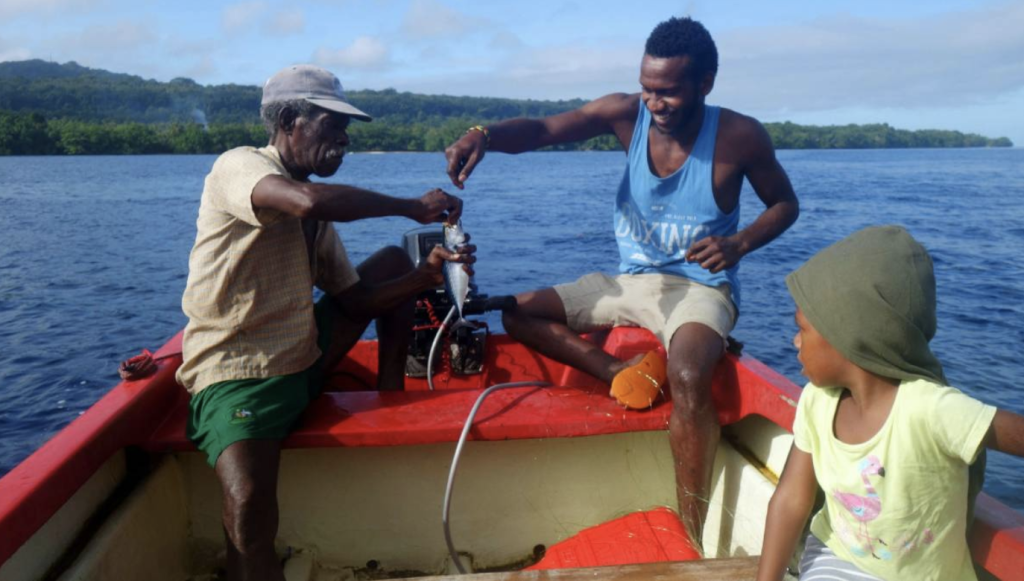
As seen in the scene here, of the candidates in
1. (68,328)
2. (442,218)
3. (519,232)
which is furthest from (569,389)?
(519,232)

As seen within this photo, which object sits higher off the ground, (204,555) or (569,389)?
(569,389)

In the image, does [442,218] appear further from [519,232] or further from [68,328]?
[519,232]

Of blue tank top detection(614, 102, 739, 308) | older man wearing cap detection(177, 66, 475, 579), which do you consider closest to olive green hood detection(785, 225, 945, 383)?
older man wearing cap detection(177, 66, 475, 579)

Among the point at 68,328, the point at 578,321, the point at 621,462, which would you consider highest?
the point at 578,321

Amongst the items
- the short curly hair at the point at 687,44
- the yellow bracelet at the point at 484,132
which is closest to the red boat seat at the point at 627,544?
the yellow bracelet at the point at 484,132

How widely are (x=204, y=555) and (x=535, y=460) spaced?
1.42 m

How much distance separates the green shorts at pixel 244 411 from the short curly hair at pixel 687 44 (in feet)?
7.24

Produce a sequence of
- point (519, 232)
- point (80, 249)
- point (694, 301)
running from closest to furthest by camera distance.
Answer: point (694, 301)
point (80, 249)
point (519, 232)

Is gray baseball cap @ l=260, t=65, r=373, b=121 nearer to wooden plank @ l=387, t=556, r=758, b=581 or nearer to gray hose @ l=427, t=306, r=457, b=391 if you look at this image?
gray hose @ l=427, t=306, r=457, b=391

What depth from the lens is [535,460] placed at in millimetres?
3211

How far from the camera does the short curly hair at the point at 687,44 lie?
3510 millimetres

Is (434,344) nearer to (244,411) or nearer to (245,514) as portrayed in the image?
(244,411)

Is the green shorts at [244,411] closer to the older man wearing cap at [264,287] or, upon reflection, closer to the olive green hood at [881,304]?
the older man wearing cap at [264,287]

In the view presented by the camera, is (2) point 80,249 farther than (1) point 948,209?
No
